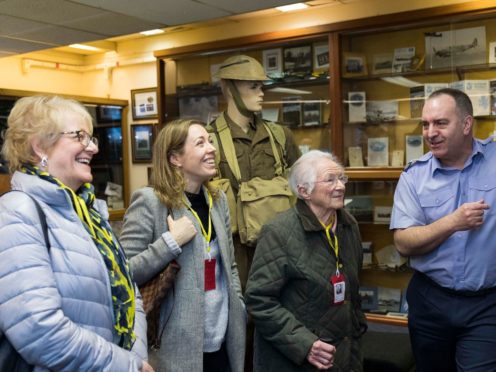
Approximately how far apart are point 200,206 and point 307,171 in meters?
0.49

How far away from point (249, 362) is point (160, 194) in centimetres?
155

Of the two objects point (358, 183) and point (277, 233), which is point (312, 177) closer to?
point (277, 233)

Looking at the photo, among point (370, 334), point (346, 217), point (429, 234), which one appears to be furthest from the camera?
point (370, 334)

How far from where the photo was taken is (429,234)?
92.4 inches

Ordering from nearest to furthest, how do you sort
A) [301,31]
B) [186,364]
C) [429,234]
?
1. [186,364]
2. [429,234]
3. [301,31]

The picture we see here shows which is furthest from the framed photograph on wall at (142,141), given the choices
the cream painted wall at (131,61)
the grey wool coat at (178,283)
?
the grey wool coat at (178,283)

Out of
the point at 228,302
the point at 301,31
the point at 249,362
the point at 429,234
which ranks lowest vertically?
the point at 249,362

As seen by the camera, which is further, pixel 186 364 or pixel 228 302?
pixel 228 302

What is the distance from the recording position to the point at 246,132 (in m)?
3.14

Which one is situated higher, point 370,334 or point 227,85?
point 227,85

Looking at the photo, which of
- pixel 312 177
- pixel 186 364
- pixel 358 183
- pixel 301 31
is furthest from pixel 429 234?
pixel 301 31

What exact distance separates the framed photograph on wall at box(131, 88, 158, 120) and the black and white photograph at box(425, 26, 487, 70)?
2.94 m

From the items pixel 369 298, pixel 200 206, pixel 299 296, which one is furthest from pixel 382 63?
pixel 299 296

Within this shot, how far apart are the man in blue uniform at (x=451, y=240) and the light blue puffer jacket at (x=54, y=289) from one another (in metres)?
1.31
